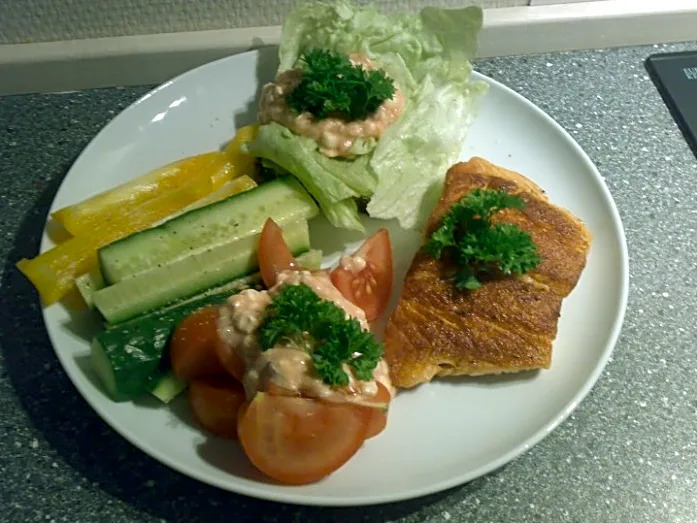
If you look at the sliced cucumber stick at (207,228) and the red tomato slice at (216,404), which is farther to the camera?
the sliced cucumber stick at (207,228)

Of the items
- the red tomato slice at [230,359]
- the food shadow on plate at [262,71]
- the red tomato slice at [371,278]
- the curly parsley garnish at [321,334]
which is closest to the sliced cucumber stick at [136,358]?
the red tomato slice at [230,359]

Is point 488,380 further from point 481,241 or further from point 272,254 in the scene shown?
point 272,254

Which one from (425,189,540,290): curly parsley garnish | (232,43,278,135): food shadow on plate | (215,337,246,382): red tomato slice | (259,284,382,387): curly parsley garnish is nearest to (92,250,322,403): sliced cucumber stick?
(215,337,246,382): red tomato slice

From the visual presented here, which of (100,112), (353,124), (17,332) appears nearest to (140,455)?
(17,332)

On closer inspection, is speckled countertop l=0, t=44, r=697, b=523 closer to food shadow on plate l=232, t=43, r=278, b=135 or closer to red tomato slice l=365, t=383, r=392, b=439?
red tomato slice l=365, t=383, r=392, b=439

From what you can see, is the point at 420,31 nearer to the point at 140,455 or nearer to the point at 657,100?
the point at 657,100

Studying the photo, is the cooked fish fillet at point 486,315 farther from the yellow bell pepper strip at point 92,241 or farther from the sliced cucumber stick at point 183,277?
the yellow bell pepper strip at point 92,241
